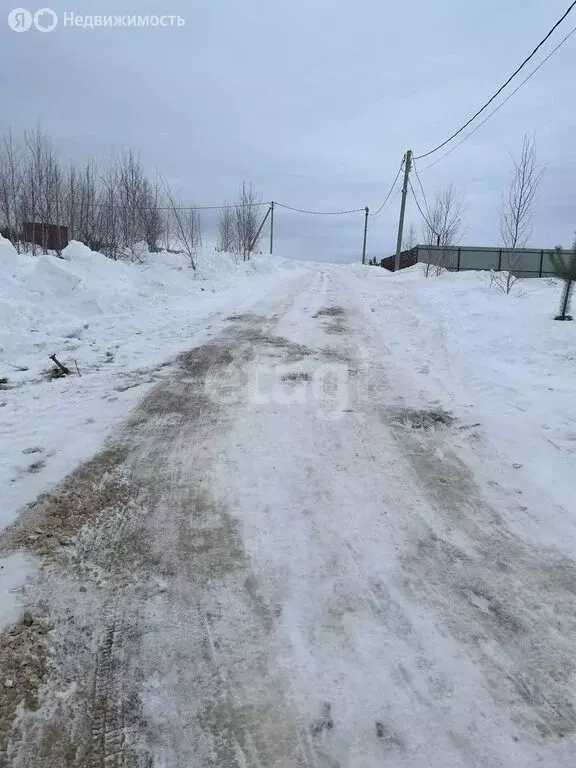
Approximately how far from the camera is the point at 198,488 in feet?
11.5

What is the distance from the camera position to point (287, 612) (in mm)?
2393

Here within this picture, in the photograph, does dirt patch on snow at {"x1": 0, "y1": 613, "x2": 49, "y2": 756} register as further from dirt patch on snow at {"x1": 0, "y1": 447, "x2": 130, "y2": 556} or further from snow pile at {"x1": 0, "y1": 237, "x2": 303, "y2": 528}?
snow pile at {"x1": 0, "y1": 237, "x2": 303, "y2": 528}

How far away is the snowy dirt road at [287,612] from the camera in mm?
1833

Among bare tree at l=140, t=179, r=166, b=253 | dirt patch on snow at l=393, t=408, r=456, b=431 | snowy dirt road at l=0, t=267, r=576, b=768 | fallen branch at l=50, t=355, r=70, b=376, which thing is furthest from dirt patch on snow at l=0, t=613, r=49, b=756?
bare tree at l=140, t=179, r=166, b=253

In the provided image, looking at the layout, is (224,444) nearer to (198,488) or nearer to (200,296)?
(198,488)

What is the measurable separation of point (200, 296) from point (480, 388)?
9.39 m

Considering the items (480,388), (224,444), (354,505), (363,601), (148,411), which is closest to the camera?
(363,601)

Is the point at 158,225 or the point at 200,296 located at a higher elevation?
the point at 158,225

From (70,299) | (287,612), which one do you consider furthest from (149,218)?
(287,612)

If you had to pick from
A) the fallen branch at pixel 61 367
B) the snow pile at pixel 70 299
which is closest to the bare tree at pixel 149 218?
the snow pile at pixel 70 299

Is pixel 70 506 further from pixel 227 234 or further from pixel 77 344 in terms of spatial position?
pixel 227 234

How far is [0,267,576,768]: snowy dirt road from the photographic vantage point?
183 cm

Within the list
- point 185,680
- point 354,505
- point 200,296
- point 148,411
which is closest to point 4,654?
point 185,680

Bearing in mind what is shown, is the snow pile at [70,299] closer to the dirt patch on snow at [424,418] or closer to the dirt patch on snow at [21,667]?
the dirt patch on snow at [21,667]
